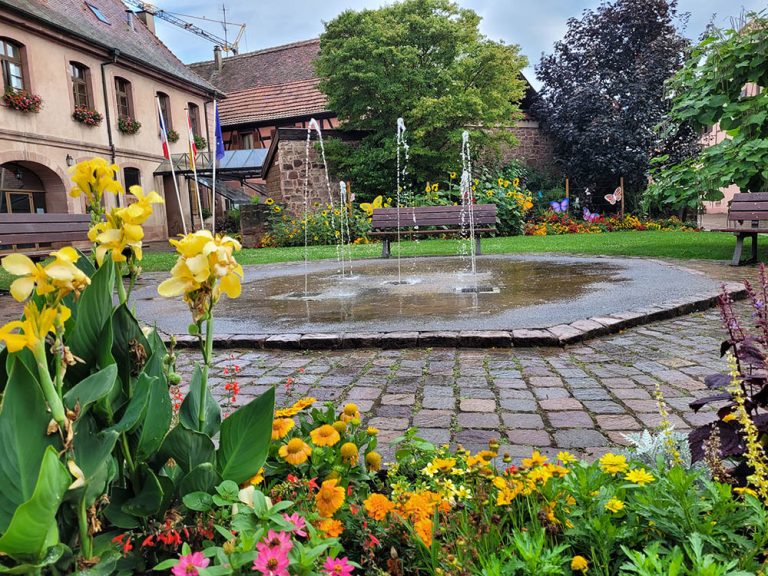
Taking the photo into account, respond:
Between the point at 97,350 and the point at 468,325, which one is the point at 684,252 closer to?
the point at 468,325

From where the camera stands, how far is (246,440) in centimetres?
137

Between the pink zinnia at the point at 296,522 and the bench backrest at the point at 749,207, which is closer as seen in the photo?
the pink zinnia at the point at 296,522

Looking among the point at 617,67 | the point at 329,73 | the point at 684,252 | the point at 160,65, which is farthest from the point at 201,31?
the point at 684,252

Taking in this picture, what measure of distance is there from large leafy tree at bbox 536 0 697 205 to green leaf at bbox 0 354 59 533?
20697 mm

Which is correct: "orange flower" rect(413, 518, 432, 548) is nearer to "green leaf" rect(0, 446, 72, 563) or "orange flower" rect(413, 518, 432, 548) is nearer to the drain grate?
"green leaf" rect(0, 446, 72, 563)

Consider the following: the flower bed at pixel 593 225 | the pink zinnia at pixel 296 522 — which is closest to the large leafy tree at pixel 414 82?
the flower bed at pixel 593 225

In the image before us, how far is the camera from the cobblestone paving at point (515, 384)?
101 inches

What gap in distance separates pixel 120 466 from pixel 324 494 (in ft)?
1.59

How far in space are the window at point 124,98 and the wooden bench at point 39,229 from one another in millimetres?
14589

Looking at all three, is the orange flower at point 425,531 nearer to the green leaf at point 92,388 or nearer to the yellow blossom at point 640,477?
the yellow blossom at point 640,477

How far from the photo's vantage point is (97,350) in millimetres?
1234

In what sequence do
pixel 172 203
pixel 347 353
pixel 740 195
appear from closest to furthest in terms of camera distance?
pixel 347 353
pixel 740 195
pixel 172 203

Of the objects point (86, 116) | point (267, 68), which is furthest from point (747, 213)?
point (267, 68)

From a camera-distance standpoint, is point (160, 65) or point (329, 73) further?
point (160, 65)
